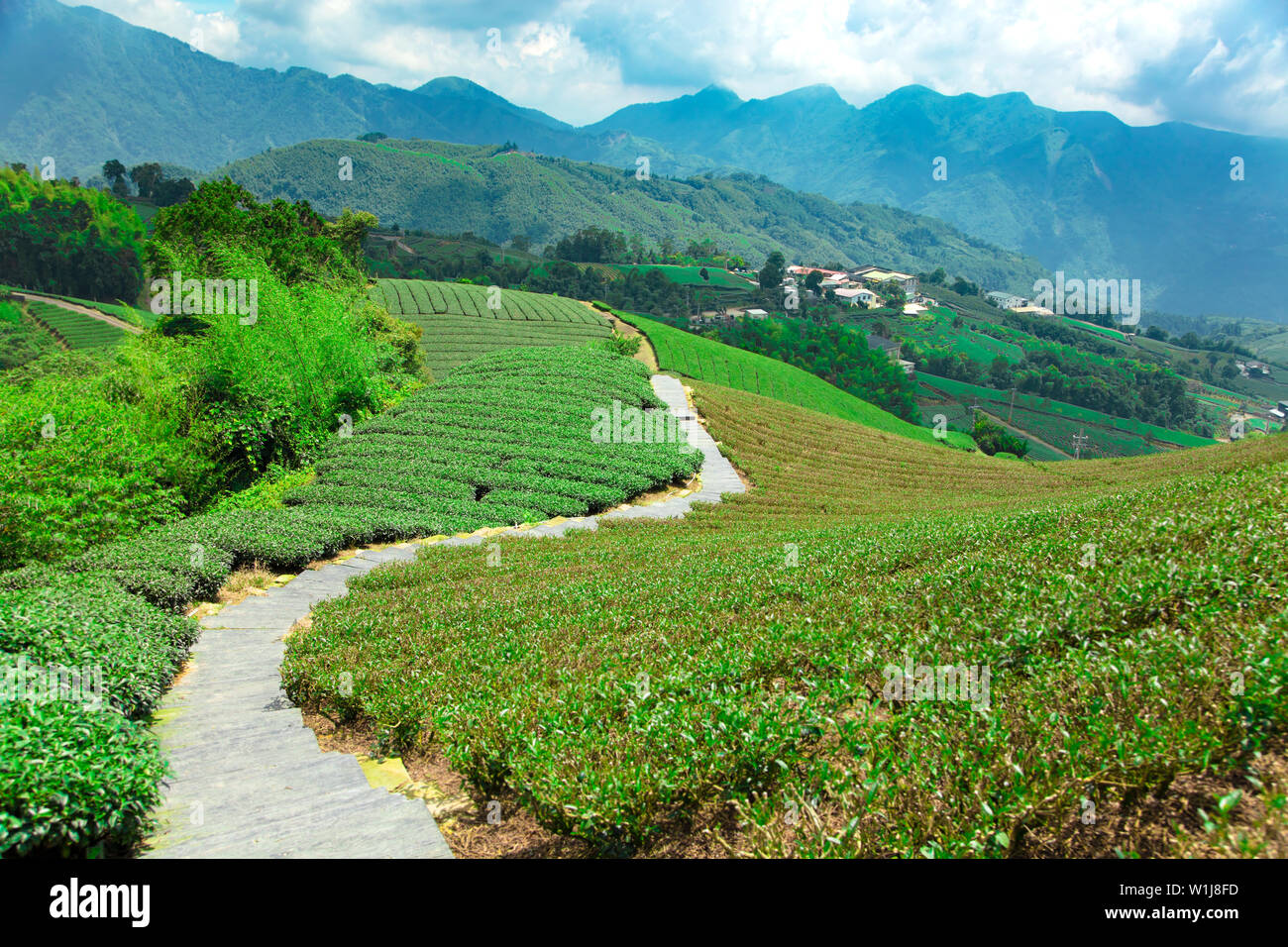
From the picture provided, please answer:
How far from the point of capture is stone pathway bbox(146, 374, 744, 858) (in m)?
4.49

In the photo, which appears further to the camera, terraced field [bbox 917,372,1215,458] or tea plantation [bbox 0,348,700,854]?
terraced field [bbox 917,372,1215,458]

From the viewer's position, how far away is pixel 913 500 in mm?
22625

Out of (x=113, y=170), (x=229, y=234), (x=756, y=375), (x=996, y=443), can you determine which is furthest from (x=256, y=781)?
(x=113, y=170)

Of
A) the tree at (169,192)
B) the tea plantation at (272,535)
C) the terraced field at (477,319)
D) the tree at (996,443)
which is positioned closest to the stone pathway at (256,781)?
the tea plantation at (272,535)

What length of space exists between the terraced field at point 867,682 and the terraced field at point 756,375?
52.8 meters

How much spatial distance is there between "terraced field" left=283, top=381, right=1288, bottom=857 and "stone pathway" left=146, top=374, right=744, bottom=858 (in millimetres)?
516

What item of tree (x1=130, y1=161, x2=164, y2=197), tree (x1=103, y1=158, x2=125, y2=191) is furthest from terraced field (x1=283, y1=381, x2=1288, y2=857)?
tree (x1=130, y1=161, x2=164, y2=197)

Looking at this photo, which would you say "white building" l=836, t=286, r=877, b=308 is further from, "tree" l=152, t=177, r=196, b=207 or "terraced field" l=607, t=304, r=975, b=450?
"tree" l=152, t=177, r=196, b=207

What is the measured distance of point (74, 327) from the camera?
6631 cm

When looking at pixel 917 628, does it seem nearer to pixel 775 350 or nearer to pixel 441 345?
pixel 441 345

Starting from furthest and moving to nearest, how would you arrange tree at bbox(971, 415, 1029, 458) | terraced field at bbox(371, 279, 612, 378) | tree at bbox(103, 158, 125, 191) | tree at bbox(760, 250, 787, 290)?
tree at bbox(760, 250, 787, 290) < tree at bbox(103, 158, 125, 191) < tree at bbox(971, 415, 1029, 458) < terraced field at bbox(371, 279, 612, 378)

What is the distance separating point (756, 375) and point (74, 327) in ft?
215

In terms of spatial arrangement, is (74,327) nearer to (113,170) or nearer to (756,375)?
(113,170)
